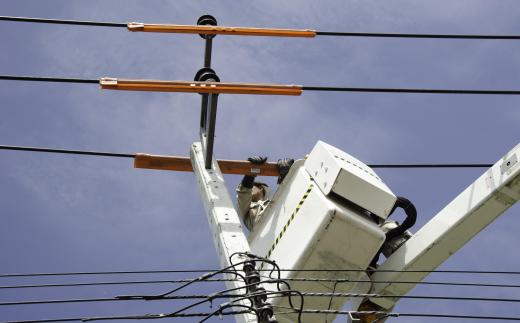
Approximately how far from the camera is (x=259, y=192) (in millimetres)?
8578

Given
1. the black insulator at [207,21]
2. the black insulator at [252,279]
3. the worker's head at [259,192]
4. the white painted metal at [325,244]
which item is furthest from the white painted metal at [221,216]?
the worker's head at [259,192]

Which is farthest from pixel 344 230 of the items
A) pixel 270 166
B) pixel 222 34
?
pixel 222 34

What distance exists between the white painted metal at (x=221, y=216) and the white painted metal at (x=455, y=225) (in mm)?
1284

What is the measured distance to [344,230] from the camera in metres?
5.64

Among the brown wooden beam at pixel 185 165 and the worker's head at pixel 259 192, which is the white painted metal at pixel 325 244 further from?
the worker's head at pixel 259 192

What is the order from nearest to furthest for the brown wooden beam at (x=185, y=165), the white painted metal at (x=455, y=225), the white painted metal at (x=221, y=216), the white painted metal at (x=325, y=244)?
the white painted metal at (x=221, y=216) < the white painted metal at (x=455, y=225) < the white painted metal at (x=325, y=244) < the brown wooden beam at (x=185, y=165)

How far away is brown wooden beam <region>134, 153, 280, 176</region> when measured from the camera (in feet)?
23.0

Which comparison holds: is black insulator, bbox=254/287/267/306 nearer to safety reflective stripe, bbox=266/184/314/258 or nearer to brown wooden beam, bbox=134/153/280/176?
safety reflective stripe, bbox=266/184/314/258

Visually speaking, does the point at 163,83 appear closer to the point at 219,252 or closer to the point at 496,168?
the point at 219,252

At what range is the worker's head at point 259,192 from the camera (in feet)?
27.9

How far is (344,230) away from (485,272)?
93 centimetres

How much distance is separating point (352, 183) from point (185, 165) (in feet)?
5.67

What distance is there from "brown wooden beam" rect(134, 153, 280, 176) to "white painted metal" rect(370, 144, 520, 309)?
1.47 meters

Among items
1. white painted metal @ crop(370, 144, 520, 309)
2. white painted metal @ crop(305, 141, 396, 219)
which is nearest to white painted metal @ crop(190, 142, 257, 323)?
white painted metal @ crop(305, 141, 396, 219)
